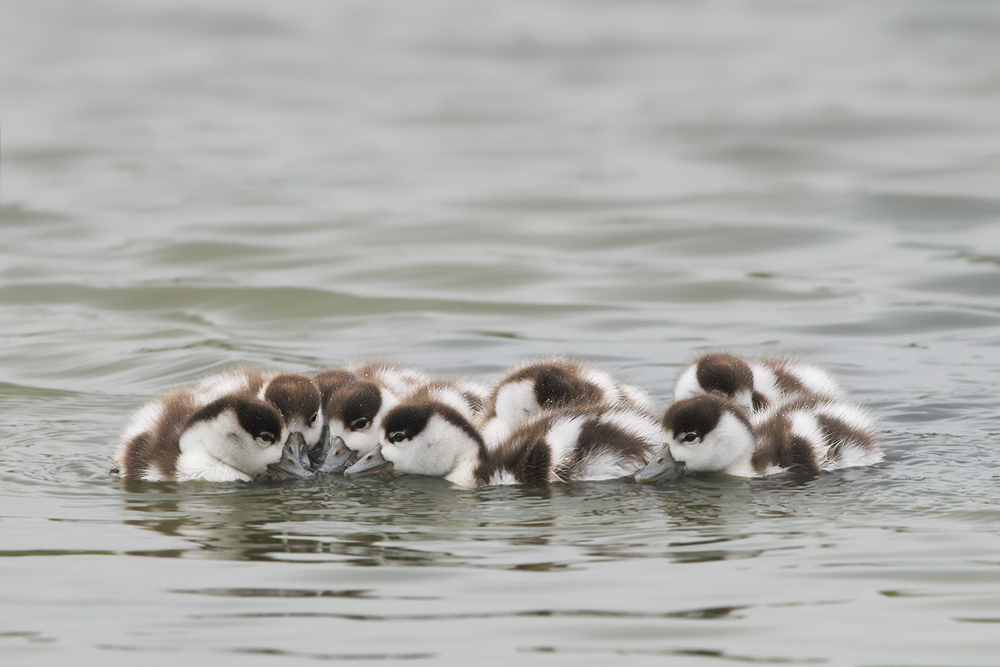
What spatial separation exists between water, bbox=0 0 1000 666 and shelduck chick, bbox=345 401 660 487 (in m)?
0.10

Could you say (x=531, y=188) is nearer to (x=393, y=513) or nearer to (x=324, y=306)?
(x=324, y=306)

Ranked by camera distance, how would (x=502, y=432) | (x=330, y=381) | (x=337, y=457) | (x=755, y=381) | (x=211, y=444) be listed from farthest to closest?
(x=755, y=381)
(x=330, y=381)
(x=502, y=432)
(x=337, y=457)
(x=211, y=444)

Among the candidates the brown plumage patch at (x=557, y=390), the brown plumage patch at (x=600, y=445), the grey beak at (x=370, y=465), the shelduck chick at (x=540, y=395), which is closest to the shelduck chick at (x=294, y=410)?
the grey beak at (x=370, y=465)

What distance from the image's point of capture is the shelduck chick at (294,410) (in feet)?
16.7

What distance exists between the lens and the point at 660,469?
4934mm

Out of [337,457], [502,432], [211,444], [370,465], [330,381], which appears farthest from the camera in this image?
[330,381]

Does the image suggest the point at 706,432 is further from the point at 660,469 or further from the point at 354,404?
the point at 354,404

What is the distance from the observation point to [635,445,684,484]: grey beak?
4.93 meters

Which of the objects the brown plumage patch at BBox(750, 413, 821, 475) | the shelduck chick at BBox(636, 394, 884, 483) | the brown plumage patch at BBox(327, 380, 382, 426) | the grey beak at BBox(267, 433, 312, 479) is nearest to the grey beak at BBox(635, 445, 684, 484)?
the shelduck chick at BBox(636, 394, 884, 483)

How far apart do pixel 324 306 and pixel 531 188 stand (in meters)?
3.89

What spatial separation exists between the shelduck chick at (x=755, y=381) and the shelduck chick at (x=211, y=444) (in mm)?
1321

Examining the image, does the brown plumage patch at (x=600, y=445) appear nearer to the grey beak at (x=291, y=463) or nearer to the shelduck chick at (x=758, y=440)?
the shelduck chick at (x=758, y=440)

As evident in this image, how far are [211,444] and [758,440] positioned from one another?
166 centimetres

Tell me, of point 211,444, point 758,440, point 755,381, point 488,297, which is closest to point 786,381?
point 755,381
